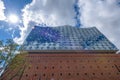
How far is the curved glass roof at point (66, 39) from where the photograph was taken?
36.5 meters

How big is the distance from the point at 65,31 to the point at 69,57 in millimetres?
21879

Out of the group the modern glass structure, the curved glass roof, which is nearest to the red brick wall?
the modern glass structure

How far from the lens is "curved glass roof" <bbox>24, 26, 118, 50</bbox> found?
36.5 m

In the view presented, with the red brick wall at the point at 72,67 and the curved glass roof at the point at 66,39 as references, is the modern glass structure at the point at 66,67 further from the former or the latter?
the curved glass roof at the point at 66,39

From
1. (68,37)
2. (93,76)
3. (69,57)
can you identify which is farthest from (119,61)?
(68,37)

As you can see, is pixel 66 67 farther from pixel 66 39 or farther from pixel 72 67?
pixel 66 39

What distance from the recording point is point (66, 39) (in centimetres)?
3997

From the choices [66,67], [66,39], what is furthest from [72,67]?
[66,39]

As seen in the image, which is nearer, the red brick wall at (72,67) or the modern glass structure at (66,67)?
the modern glass structure at (66,67)

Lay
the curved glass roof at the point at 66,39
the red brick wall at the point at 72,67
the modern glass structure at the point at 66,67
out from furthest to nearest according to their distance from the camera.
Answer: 1. the curved glass roof at the point at 66,39
2. the red brick wall at the point at 72,67
3. the modern glass structure at the point at 66,67

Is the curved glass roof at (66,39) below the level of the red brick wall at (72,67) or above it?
above

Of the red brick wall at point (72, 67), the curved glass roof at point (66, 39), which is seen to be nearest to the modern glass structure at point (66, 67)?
the red brick wall at point (72, 67)

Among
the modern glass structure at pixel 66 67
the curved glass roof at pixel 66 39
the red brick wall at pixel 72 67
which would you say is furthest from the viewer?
the curved glass roof at pixel 66 39

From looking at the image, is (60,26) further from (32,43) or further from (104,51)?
(104,51)
